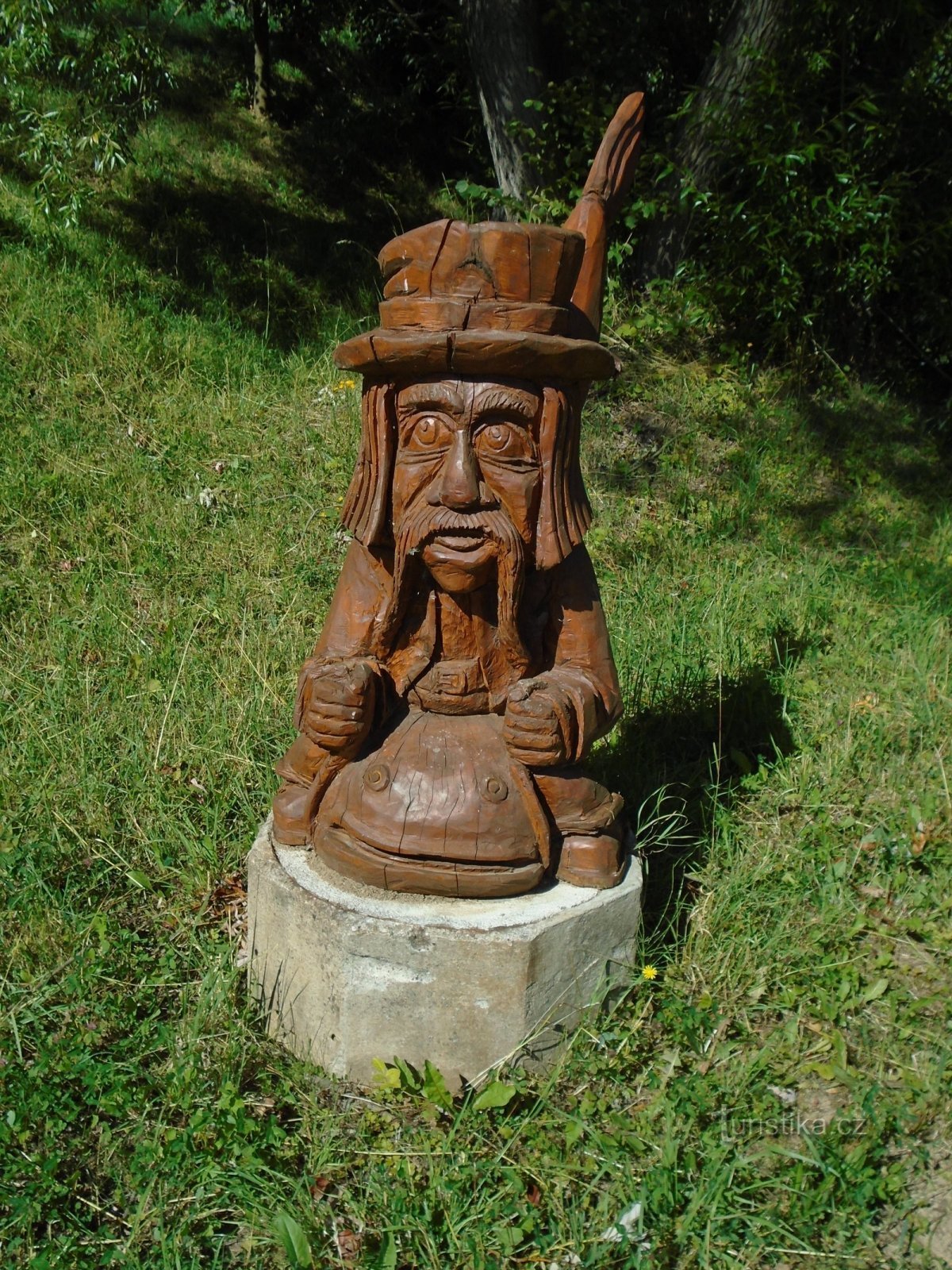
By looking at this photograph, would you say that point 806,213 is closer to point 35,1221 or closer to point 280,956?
point 280,956

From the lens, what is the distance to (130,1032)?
8.57 feet

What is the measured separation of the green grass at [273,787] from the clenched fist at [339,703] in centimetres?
74

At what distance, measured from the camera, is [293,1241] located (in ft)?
6.73

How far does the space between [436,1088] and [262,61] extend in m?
9.11

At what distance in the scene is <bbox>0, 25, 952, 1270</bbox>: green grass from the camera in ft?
7.23

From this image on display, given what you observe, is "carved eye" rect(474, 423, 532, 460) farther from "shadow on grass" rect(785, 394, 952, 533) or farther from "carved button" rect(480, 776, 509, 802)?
"shadow on grass" rect(785, 394, 952, 533)

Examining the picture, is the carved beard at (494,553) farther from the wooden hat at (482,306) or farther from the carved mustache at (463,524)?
the wooden hat at (482,306)

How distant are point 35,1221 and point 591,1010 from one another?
1351 millimetres

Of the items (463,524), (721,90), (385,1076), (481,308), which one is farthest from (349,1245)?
(721,90)

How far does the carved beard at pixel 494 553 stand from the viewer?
2.35 metres

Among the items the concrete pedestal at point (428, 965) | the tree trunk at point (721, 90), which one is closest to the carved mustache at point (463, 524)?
the concrete pedestal at point (428, 965)

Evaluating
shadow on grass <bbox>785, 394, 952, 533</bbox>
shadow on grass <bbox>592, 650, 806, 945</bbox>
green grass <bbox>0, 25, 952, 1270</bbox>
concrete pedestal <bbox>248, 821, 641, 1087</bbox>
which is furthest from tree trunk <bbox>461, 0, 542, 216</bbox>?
concrete pedestal <bbox>248, 821, 641, 1087</bbox>

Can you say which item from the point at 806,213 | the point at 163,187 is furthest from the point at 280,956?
the point at 163,187

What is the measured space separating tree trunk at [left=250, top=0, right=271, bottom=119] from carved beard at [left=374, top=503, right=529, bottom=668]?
7.76 metres
